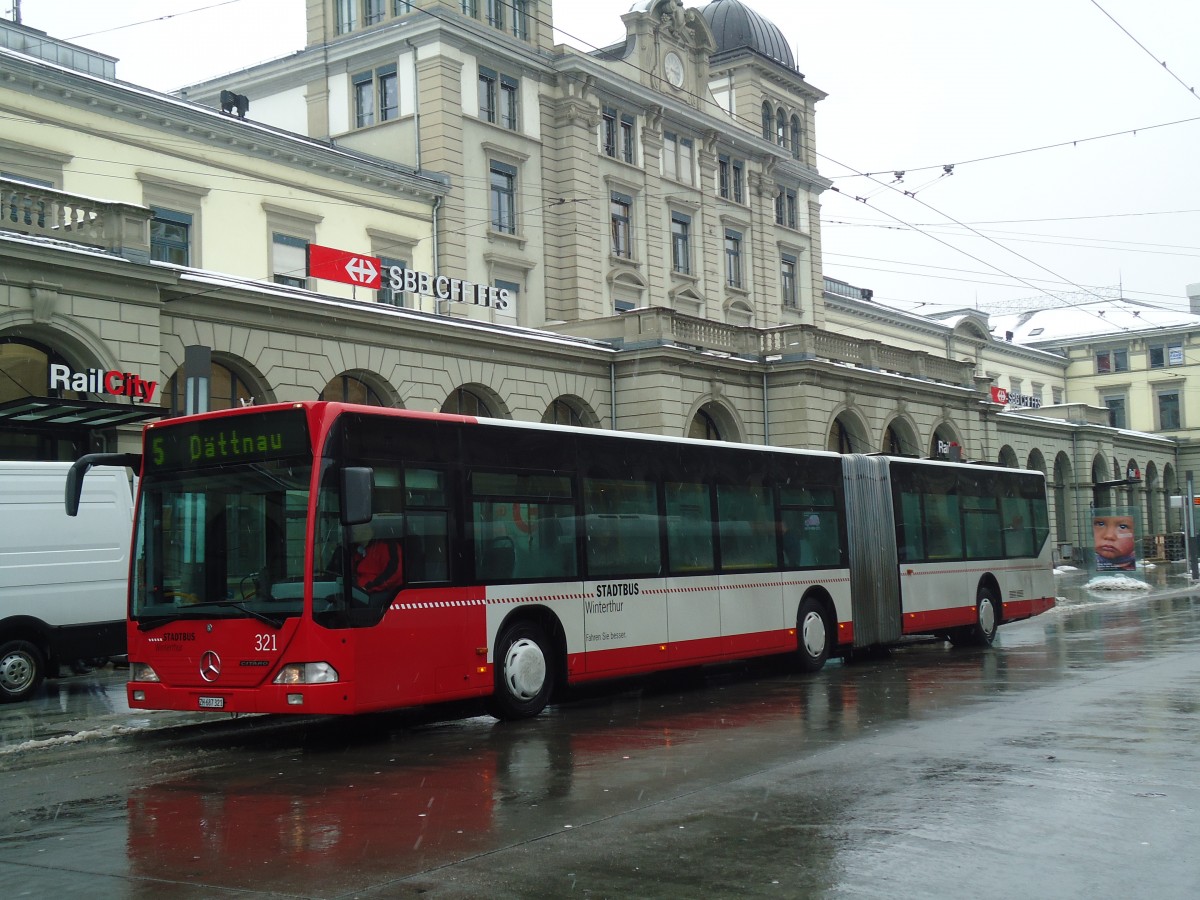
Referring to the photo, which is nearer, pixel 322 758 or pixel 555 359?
pixel 322 758

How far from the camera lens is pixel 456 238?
37.6 m

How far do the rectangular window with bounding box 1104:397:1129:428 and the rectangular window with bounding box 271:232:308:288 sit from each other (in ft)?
233

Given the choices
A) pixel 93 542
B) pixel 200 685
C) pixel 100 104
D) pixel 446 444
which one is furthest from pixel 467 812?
pixel 100 104

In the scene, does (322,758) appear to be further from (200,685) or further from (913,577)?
(913,577)

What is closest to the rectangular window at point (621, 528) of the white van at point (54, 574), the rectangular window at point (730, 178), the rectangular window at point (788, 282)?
the white van at point (54, 574)

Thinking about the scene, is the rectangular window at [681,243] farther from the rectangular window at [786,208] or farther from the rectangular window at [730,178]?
the rectangular window at [786,208]

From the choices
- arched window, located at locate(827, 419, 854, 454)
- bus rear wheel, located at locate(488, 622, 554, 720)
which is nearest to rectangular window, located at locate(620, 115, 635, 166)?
arched window, located at locate(827, 419, 854, 454)

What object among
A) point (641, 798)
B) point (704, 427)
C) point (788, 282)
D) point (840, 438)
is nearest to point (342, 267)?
point (704, 427)

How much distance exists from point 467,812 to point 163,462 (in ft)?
19.0

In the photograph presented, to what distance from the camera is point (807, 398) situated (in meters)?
39.5

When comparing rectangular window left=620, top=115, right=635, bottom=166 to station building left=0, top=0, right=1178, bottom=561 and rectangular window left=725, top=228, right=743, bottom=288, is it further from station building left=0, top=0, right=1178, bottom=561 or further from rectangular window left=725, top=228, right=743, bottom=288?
rectangular window left=725, top=228, right=743, bottom=288

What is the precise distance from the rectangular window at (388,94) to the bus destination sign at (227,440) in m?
27.5

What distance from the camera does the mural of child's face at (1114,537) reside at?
1999 inches

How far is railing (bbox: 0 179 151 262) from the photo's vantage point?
2092cm
